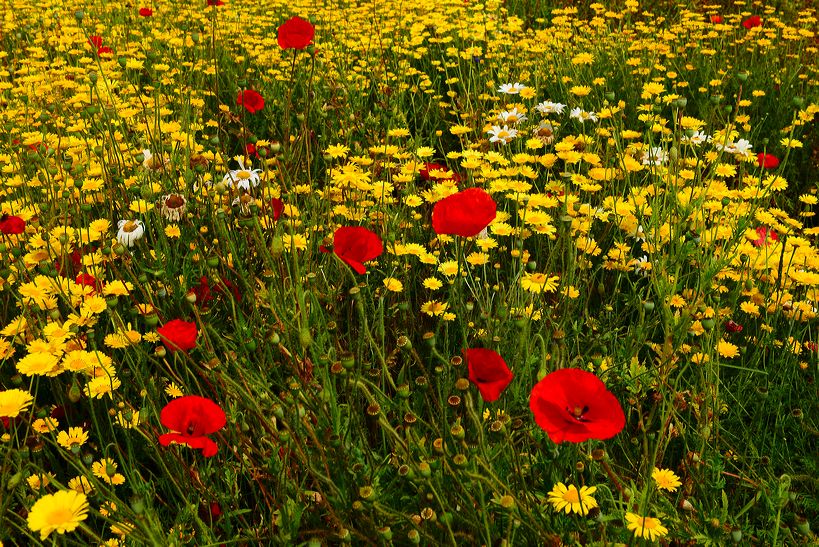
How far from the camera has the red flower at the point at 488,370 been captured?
1.19m

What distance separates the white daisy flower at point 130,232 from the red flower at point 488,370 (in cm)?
139

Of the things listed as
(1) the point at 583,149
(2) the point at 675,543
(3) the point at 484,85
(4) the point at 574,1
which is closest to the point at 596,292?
(1) the point at 583,149

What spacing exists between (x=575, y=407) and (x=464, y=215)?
1.63 feet

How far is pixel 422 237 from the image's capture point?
2.45m

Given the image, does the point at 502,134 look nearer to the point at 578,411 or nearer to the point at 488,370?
the point at 488,370

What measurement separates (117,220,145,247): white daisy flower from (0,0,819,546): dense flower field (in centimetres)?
1

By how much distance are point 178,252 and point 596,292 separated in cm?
145

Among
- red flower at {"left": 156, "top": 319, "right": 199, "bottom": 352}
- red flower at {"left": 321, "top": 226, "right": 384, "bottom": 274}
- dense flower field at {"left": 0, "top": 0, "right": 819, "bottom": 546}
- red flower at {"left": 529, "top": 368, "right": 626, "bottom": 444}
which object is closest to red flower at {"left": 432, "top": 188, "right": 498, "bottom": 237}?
dense flower field at {"left": 0, "top": 0, "right": 819, "bottom": 546}

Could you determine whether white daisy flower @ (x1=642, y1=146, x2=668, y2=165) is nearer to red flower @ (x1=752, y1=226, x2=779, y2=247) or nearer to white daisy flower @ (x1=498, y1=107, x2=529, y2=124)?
red flower @ (x1=752, y1=226, x2=779, y2=247)

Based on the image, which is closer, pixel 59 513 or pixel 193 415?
pixel 59 513

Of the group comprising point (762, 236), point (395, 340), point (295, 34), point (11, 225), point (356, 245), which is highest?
point (295, 34)

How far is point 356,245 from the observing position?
4.82ft

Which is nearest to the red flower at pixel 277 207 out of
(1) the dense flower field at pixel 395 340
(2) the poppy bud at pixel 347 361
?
(1) the dense flower field at pixel 395 340

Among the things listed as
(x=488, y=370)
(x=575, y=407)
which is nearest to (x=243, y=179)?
(x=488, y=370)
